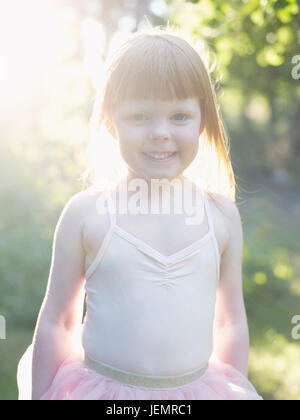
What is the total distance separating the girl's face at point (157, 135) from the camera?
1709 millimetres

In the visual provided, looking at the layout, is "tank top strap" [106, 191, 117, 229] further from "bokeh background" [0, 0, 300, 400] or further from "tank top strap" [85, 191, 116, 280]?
"bokeh background" [0, 0, 300, 400]

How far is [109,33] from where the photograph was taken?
200 inches

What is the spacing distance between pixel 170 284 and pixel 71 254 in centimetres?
33

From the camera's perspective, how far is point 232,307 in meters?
1.97

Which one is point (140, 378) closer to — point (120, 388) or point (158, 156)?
point (120, 388)

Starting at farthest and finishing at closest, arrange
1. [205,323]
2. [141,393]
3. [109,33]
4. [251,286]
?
1. [251,286]
2. [109,33]
3. [205,323]
4. [141,393]

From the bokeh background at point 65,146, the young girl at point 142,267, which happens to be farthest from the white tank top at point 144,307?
the bokeh background at point 65,146

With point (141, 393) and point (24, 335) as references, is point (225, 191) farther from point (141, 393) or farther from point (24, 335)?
point (24, 335)

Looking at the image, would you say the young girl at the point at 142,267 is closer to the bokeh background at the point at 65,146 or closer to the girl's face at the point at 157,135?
the girl's face at the point at 157,135

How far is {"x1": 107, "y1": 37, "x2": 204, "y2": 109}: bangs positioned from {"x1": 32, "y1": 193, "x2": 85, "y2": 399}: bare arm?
40 centimetres

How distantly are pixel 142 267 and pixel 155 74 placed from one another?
1.93ft

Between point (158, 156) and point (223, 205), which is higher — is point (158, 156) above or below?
above

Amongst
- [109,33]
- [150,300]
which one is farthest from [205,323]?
[109,33]

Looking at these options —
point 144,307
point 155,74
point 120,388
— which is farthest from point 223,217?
point 120,388
